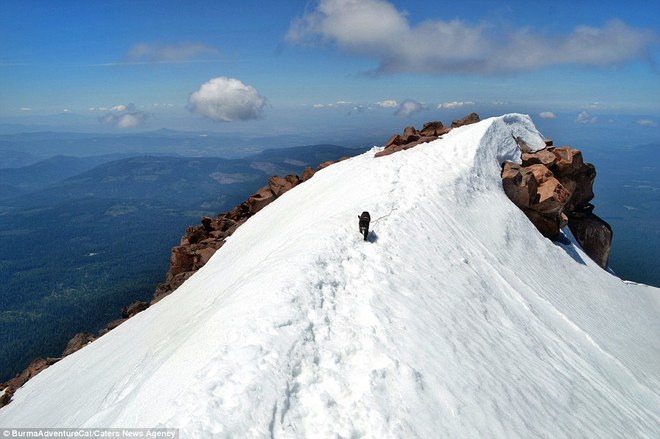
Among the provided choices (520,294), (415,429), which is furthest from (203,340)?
(520,294)

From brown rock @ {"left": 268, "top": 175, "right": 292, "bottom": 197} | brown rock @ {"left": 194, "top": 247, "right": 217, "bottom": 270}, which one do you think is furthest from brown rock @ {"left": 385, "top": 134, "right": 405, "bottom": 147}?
brown rock @ {"left": 194, "top": 247, "right": 217, "bottom": 270}

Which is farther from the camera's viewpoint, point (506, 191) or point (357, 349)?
point (506, 191)

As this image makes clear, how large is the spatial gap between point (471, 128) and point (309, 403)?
29923 millimetres

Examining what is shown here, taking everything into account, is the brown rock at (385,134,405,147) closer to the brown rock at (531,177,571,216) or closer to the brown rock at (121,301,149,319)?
the brown rock at (531,177,571,216)

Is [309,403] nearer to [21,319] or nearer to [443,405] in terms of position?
[443,405]

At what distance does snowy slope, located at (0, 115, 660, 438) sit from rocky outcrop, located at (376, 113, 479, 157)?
7.69 metres

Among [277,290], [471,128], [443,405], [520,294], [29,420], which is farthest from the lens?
[471,128]

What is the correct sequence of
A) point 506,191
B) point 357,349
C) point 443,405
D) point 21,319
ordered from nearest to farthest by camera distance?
1. point 443,405
2. point 357,349
3. point 506,191
4. point 21,319

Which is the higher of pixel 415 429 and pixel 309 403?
pixel 309 403

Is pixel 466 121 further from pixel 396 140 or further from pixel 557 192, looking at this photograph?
pixel 557 192

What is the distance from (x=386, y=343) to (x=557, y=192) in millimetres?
23993

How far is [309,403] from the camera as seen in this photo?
8305mm

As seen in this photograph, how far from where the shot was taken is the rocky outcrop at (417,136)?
1309 inches

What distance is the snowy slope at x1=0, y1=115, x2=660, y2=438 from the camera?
8.43 m
